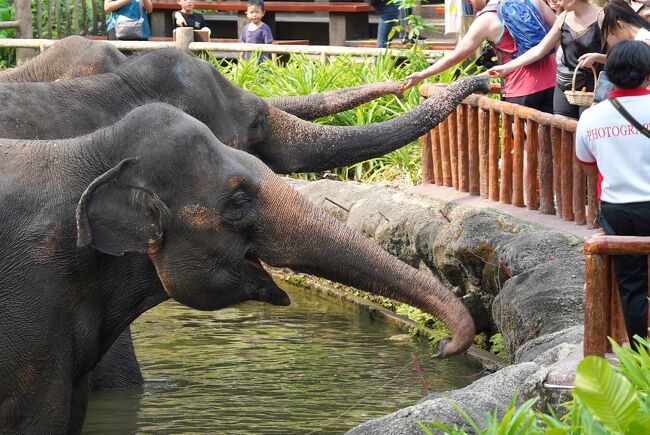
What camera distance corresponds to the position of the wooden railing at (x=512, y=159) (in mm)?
9219

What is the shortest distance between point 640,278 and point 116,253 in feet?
7.29

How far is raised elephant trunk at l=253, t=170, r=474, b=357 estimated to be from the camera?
556 cm

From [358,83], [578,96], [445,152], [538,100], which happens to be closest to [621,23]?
[578,96]

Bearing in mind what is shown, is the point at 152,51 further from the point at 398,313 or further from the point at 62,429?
the point at 398,313

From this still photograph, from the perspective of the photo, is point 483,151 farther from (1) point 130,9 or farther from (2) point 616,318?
(1) point 130,9

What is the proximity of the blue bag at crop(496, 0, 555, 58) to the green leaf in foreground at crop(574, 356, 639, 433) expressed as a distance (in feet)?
21.6

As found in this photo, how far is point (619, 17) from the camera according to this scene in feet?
24.8

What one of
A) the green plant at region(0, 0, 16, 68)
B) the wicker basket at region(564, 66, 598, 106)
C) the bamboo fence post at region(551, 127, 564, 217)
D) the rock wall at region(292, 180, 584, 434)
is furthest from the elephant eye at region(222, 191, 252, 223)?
the green plant at region(0, 0, 16, 68)

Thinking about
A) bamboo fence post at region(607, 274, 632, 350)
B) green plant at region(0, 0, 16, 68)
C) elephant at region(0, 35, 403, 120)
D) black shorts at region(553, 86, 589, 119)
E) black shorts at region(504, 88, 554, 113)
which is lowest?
green plant at region(0, 0, 16, 68)

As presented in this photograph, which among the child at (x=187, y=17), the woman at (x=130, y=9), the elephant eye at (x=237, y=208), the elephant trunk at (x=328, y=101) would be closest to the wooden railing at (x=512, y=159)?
the elephant trunk at (x=328, y=101)

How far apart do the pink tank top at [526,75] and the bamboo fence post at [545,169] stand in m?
0.50

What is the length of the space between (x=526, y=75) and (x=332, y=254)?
4619mm

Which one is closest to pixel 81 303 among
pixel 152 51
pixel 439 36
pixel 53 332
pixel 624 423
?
pixel 53 332

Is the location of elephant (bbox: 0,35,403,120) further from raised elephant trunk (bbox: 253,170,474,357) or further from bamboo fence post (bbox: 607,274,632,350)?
bamboo fence post (bbox: 607,274,632,350)
